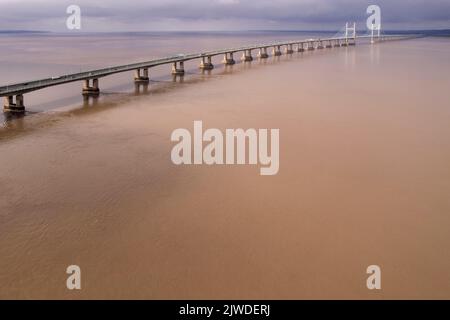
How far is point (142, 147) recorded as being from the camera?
14.4m

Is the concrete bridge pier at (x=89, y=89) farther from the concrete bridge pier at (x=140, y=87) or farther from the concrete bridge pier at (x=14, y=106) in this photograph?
the concrete bridge pier at (x=14, y=106)

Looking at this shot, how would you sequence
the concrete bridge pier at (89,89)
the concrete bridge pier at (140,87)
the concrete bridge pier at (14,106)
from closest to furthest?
the concrete bridge pier at (14,106), the concrete bridge pier at (89,89), the concrete bridge pier at (140,87)

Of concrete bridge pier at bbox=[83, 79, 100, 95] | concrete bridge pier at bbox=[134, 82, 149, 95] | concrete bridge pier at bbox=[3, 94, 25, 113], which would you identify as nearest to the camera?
concrete bridge pier at bbox=[3, 94, 25, 113]

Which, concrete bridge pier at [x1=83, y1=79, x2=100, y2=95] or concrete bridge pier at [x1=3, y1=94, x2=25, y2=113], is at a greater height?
concrete bridge pier at [x1=83, y1=79, x2=100, y2=95]

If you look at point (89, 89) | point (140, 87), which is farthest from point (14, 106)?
point (140, 87)

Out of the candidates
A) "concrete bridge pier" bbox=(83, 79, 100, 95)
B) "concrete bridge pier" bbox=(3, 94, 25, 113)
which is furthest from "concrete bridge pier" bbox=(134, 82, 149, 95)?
"concrete bridge pier" bbox=(3, 94, 25, 113)

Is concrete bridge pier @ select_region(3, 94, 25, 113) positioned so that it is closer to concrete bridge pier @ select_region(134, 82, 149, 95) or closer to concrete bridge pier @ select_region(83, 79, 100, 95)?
concrete bridge pier @ select_region(83, 79, 100, 95)

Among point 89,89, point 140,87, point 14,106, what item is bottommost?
point 14,106

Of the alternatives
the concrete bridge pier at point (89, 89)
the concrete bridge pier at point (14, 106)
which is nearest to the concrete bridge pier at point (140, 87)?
the concrete bridge pier at point (89, 89)

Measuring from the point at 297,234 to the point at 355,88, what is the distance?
23.3 m

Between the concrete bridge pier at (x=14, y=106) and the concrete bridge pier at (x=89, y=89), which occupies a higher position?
the concrete bridge pier at (x=89, y=89)

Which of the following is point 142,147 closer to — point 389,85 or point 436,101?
point 436,101

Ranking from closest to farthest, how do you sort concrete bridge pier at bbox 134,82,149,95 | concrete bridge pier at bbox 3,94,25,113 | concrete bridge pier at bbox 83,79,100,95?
concrete bridge pier at bbox 3,94,25,113, concrete bridge pier at bbox 83,79,100,95, concrete bridge pier at bbox 134,82,149,95

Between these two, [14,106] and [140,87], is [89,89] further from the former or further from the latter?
[14,106]
